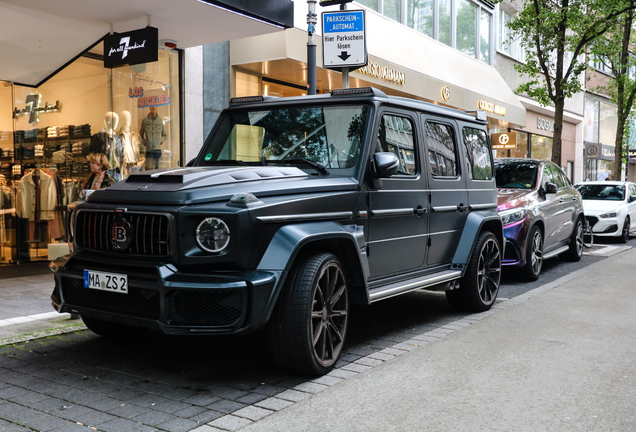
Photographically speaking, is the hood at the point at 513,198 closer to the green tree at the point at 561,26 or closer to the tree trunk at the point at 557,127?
the green tree at the point at 561,26

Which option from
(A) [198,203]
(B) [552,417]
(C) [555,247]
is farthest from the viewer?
(C) [555,247]

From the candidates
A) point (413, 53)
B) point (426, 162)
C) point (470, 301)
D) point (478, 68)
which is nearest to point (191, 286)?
point (426, 162)

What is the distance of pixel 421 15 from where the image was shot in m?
20.5

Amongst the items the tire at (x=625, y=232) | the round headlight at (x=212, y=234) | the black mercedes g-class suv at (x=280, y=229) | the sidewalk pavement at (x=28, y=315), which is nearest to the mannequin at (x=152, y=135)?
the sidewalk pavement at (x=28, y=315)

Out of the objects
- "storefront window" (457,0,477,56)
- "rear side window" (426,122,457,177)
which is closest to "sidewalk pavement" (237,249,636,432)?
→ "rear side window" (426,122,457,177)

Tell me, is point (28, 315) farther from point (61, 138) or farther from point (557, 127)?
point (557, 127)

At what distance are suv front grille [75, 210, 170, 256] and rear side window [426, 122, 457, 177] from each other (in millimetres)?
2951

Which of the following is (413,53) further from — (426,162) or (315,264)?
(315,264)

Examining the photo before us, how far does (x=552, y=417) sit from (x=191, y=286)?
226 cm

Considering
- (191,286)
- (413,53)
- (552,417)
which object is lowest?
(552,417)

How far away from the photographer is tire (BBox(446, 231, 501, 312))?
6801 millimetres

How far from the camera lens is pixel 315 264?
445cm

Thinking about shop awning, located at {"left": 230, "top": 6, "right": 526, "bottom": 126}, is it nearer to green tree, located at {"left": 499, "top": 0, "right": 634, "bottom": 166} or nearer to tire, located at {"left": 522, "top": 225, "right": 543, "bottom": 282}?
green tree, located at {"left": 499, "top": 0, "right": 634, "bottom": 166}

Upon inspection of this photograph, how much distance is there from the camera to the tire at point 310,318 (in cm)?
429
